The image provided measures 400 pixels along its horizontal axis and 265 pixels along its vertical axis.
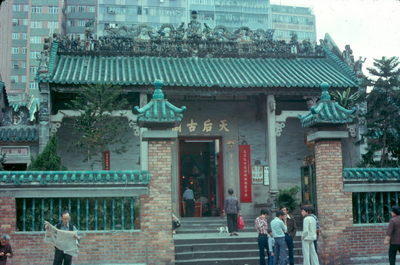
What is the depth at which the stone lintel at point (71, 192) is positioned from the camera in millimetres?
9492

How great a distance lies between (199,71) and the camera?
16.0 meters

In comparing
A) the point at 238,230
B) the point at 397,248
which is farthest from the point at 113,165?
the point at 397,248

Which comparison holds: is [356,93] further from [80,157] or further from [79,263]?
[79,263]

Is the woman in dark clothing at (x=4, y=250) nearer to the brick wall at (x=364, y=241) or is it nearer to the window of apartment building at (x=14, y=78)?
the brick wall at (x=364, y=241)

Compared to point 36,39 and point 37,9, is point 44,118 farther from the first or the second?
point 37,9

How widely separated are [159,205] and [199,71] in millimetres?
7112

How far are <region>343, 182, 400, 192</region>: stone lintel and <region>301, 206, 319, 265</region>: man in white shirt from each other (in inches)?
62.1

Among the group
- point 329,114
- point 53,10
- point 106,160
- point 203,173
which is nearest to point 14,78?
point 53,10

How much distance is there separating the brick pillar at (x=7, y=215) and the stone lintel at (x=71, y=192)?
0.36 feet

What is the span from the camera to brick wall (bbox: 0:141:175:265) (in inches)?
368

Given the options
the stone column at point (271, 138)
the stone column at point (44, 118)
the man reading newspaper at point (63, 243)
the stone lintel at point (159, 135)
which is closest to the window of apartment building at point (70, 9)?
the stone column at point (44, 118)

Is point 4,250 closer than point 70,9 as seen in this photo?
Yes

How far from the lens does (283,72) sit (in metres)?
16.3

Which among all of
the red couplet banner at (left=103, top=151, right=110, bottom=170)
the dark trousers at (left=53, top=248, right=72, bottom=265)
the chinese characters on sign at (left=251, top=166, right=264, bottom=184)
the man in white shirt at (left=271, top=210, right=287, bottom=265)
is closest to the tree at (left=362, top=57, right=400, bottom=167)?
the chinese characters on sign at (left=251, top=166, right=264, bottom=184)
